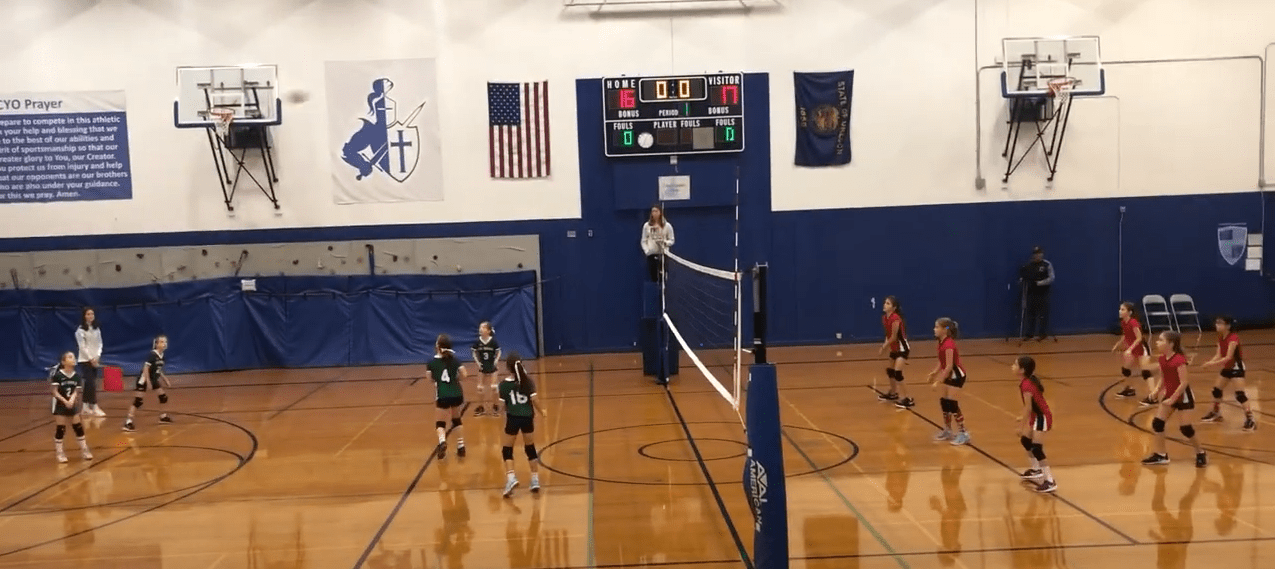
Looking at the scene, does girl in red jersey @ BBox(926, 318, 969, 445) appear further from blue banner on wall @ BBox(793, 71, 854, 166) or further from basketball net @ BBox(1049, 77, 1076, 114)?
basketball net @ BBox(1049, 77, 1076, 114)

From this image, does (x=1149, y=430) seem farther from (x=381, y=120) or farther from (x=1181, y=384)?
(x=381, y=120)

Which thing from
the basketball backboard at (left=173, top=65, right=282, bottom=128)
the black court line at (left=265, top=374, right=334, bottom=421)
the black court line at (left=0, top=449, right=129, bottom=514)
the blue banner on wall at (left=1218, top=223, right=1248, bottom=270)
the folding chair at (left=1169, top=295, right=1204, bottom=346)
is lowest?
the black court line at (left=265, top=374, right=334, bottom=421)

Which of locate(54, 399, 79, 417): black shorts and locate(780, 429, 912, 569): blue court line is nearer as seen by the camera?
locate(780, 429, 912, 569): blue court line

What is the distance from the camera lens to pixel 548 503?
11031 millimetres

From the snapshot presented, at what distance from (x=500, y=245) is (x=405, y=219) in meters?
2.39

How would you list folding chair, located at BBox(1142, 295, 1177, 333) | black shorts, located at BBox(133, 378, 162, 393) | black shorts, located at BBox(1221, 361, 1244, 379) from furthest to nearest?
folding chair, located at BBox(1142, 295, 1177, 333), black shorts, located at BBox(133, 378, 162, 393), black shorts, located at BBox(1221, 361, 1244, 379)

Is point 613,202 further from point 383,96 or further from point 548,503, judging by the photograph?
point 548,503

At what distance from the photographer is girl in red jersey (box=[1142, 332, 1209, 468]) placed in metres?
11.7

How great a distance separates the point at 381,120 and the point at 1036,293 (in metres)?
16.1

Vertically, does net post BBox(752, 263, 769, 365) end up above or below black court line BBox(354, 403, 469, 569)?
above

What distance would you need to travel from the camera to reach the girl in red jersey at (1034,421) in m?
10.9

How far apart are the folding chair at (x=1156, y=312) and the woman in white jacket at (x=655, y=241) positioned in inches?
472

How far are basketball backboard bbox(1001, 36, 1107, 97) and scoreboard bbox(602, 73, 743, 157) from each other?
20.2 ft

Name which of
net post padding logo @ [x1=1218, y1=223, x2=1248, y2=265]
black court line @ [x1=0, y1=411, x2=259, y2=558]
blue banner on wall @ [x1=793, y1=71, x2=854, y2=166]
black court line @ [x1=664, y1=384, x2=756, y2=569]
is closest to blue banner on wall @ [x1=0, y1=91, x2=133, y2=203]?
black court line @ [x1=0, y1=411, x2=259, y2=558]
